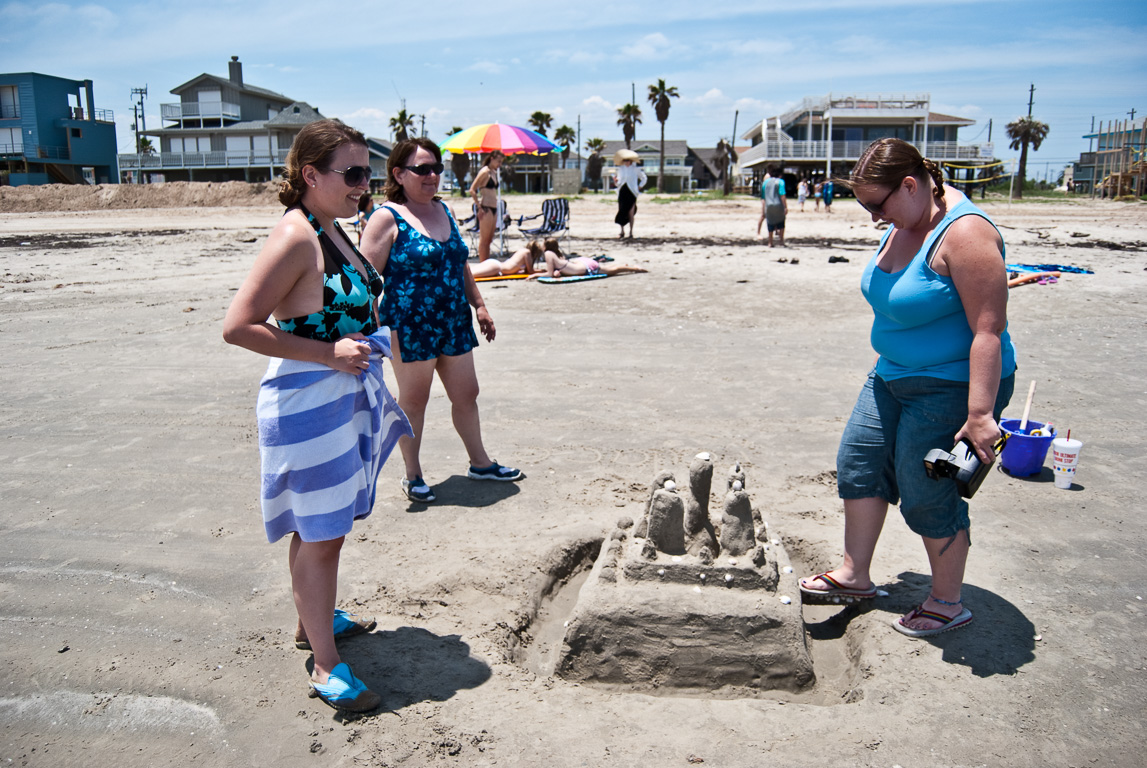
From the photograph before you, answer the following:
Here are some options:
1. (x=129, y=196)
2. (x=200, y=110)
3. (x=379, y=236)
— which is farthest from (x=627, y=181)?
(x=200, y=110)

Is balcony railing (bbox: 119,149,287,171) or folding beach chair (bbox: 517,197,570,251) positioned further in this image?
balcony railing (bbox: 119,149,287,171)

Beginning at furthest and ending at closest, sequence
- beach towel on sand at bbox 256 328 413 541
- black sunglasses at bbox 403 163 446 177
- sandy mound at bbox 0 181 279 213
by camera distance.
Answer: sandy mound at bbox 0 181 279 213 < black sunglasses at bbox 403 163 446 177 < beach towel on sand at bbox 256 328 413 541

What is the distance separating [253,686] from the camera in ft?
9.53

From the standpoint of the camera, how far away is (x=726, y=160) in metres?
63.7

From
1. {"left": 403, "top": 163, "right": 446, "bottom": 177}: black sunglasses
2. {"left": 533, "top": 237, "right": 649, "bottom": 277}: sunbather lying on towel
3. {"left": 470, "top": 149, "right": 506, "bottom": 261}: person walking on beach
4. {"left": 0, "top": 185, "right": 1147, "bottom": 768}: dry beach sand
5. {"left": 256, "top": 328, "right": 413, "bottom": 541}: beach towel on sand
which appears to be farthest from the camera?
{"left": 470, "top": 149, "right": 506, "bottom": 261}: person walking on beach

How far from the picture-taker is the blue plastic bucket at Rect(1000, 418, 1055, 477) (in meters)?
4.74

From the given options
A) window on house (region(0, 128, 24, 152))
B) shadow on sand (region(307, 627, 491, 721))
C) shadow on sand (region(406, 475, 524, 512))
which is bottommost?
shadow on sand (region(307, 627, 491, 721))

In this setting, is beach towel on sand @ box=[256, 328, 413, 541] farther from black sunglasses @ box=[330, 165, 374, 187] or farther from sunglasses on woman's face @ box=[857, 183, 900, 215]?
sunglasses on woman's face @ box=[857, 183, 900, 215]

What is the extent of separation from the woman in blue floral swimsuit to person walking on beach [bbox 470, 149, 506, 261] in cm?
900

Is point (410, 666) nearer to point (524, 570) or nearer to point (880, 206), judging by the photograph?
point (524, 570)

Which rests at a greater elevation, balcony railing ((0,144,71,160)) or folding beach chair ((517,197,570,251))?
balcony railing ((0,144,71,160))

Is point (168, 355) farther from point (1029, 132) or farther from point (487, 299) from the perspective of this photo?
point (1029, 132)

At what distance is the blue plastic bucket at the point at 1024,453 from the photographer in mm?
4742

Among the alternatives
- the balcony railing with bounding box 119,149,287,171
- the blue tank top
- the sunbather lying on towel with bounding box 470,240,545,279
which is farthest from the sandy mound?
the blue tank top
